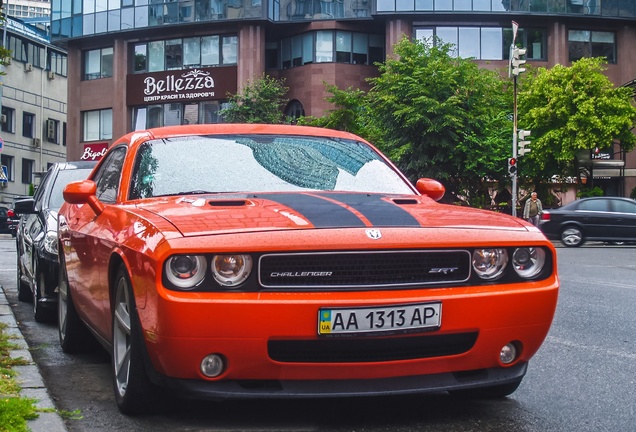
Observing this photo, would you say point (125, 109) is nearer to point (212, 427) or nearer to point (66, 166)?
point (66, 166)

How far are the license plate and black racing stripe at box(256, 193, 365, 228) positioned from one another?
16.2 inches

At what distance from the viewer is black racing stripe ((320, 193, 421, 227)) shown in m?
4.45

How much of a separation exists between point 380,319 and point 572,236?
24.9 m

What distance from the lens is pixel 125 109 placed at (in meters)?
51.6

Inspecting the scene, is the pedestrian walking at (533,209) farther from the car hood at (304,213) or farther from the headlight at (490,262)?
the headlight at (490,262)

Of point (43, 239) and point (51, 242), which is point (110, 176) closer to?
point (51, 242)

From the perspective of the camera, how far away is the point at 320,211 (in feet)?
14.9

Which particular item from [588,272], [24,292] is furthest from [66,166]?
[588,272]

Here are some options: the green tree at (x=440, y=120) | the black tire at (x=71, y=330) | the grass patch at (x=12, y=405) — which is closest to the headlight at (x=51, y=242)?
the black tire at (x=71, y=330)

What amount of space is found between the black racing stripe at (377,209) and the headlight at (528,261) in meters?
0.51

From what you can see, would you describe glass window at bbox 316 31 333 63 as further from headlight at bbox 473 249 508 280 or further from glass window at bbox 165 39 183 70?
headlight at bbox 473 249 508 280

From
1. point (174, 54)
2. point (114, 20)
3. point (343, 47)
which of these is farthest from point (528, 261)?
point (114, 20)

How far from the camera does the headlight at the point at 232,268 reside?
414 centimetres

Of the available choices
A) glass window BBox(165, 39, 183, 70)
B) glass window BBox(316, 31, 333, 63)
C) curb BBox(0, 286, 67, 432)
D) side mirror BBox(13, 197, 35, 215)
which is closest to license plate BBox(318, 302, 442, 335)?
curb BBox(0, 286, 67, 432)
